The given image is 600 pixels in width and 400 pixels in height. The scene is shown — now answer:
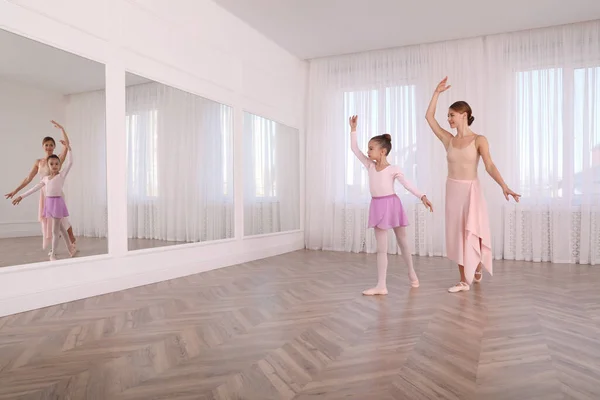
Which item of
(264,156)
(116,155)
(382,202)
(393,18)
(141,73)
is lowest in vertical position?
(382,202)

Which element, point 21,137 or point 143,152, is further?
point 143,152

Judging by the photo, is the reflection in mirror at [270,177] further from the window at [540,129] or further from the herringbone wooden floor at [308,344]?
the window at [540,129]

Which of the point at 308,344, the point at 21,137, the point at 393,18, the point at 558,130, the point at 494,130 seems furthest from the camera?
the point at 494,130

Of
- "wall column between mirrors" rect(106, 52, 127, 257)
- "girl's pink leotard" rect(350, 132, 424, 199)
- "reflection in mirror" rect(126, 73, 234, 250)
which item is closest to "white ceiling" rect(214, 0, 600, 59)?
"reflection in mirror" rect(126, 73, 234, 250)

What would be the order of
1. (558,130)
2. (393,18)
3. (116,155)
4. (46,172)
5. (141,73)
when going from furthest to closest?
1. (558,130)
2. (393,18)
3. (141,73)
4. (116,155)
5. (46,172)

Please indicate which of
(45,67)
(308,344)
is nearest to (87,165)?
(45,67)

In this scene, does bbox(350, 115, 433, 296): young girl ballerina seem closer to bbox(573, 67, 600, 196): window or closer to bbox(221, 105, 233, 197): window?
bbox(221, 105, 233, 197): window

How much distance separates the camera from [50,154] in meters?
3.41

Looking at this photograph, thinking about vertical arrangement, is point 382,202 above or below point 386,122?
below

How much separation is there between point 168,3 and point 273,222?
316 centimetres

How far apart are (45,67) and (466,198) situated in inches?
140

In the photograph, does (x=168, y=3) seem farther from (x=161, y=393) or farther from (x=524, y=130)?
(x=524, y=130)

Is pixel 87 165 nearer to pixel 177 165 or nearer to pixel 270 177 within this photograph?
pixel 177 165

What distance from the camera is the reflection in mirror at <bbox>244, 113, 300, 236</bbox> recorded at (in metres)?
5.93
